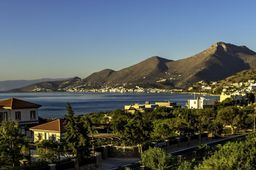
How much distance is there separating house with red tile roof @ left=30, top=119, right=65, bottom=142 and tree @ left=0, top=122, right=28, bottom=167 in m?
10.5

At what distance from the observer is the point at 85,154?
25438 mm

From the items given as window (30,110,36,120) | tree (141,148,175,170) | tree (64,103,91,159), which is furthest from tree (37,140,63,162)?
window (30,110,36,120)

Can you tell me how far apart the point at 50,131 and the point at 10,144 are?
1209 centimetres

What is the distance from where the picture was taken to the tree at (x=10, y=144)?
22656 mm

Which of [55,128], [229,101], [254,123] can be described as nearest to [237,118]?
[254,123]

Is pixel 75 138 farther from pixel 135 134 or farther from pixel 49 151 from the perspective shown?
pixel 135 134

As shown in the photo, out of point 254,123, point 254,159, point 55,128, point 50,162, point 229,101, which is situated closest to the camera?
point 254,159

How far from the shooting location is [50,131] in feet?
116

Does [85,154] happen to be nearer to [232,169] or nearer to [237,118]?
[232,169]

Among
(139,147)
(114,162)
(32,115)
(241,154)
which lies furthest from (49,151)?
(32,115)

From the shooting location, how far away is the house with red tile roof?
34719 millimetres

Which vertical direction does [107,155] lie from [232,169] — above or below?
below

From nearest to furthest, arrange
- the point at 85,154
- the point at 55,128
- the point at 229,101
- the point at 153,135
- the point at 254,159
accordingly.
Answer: the point at 254,159 < the point at 85,154 < the point at 55,128 < the point at 153,135 < the point at 229,101

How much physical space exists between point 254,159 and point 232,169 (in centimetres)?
643
